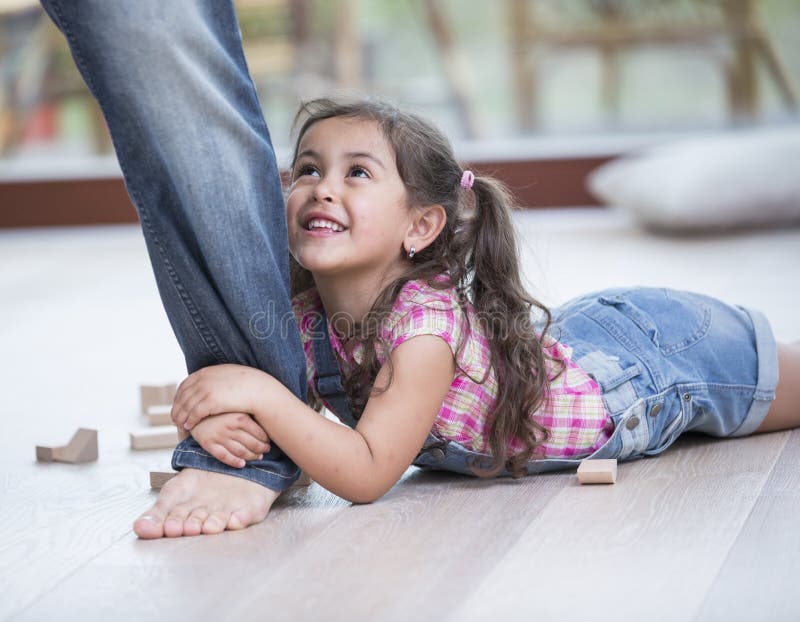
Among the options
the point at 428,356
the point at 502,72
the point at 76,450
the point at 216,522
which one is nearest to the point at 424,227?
the point at 428,356

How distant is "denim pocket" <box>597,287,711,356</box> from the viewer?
157cm

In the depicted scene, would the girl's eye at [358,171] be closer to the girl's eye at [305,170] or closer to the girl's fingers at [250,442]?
the girl's eye at [305,170]

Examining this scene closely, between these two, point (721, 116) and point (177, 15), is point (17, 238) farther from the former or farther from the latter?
point (177, 15)

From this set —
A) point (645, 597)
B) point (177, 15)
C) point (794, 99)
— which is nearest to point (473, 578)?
point (645, 597)

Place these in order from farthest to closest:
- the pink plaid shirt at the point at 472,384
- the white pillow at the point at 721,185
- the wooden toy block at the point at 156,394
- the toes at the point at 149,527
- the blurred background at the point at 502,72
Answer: the blurred background at the point at 502,72, the white pillow at the point at 721,185, the wooden toy block at the point at 156,394, the pink plaid shirt at the point at 472,384, the toes at the point at 149,527

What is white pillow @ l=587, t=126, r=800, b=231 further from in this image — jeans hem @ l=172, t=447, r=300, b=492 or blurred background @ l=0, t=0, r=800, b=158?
jeans hem @ l=172, t=447, r=300, b=492

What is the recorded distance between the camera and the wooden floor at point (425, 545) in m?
1.06

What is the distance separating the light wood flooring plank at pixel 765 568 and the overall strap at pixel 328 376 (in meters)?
0.49

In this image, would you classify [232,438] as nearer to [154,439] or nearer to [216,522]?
[216,522]

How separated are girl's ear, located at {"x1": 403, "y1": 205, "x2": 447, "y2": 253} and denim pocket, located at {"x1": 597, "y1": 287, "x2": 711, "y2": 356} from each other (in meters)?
0.28

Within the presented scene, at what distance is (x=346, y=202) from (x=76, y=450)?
0.53 m

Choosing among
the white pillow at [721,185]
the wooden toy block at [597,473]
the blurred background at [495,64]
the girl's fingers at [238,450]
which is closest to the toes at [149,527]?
the girl's fingers at [238,450]

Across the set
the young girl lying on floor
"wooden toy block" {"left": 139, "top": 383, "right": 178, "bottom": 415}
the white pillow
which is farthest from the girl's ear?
the white pillow

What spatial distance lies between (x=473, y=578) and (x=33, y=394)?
1169mm
